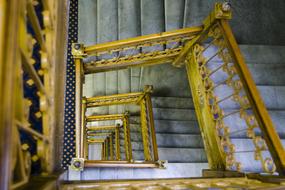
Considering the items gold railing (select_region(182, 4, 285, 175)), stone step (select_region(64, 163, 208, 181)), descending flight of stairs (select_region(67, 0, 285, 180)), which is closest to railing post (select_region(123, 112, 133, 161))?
descending flight of stairs (select_region(67, 0, 285, 180))

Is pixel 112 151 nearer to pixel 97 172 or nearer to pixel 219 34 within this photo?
pixel 97 172

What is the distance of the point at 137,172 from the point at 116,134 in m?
2.87

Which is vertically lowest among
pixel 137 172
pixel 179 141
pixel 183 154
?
pixel 137 172

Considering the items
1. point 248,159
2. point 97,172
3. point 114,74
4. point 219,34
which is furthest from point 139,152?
point 219,34

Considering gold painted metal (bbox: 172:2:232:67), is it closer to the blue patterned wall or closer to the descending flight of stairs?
the descending flight of stairs

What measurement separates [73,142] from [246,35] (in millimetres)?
2825

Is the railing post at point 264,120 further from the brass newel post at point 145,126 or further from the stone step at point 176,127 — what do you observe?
the stone step at point 176,127

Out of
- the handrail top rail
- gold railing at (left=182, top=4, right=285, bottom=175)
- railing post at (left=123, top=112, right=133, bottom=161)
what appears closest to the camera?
gold railing at (left=182, top=4, right=285, bottom=175)

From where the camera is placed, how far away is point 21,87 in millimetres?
605

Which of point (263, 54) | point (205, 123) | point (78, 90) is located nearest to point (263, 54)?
point (263, 54)

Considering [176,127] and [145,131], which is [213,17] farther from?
[176,127]

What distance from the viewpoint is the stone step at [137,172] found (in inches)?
107

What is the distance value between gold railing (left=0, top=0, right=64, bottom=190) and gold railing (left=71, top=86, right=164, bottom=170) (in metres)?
1.73

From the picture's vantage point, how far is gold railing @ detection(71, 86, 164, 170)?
9.07 feet
